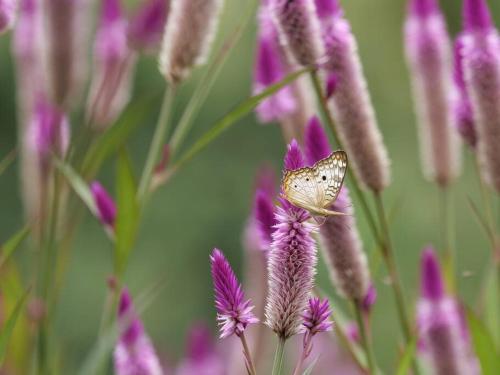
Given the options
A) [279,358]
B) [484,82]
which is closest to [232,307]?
[279,358]

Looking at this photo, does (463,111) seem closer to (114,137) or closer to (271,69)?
(271,69)

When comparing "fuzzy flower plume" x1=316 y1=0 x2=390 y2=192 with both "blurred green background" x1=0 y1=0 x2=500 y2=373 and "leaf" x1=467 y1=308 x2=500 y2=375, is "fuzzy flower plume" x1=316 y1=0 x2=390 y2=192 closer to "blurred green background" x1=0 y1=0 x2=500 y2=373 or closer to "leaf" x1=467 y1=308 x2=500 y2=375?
"leaf" x1=467 y1=308 x2=500 y2=375

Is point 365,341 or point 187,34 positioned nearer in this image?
point 365,341

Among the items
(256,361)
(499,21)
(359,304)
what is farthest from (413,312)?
(499,21)

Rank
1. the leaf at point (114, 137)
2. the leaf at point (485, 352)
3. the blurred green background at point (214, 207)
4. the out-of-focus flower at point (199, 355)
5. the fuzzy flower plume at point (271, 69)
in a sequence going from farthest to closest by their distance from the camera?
1. the blurred green background at point (214, 207)
2. the out-of-focus flower at point (199, 355)
3. the fuzzy flower plume at point (271, 69)
4. the leaf at point (114, 137)
5. the leaf at point (485, 352)

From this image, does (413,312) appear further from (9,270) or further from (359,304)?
(9,270)

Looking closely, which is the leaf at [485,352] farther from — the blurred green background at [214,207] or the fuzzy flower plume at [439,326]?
the blurred green background at [214,207]

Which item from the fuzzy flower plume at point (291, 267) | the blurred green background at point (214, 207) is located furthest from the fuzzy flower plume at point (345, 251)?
the blurred green background at point (214, 207)
